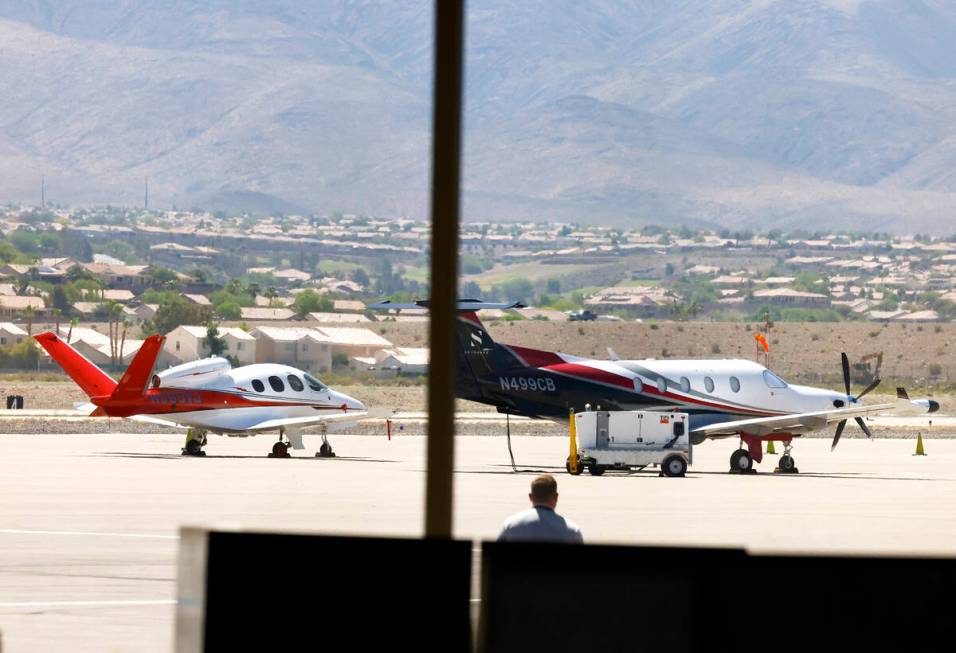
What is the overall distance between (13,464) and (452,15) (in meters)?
29.0

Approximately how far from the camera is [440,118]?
6.46 meters

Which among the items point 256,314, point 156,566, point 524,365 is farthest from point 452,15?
point 256,314

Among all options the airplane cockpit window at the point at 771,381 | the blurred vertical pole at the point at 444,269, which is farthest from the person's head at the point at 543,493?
the airplane cockpit window at the point at 771,381

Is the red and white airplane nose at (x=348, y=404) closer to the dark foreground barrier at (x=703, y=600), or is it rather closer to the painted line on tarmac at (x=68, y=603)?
the painted line on tarmac at (x=68, y=603)

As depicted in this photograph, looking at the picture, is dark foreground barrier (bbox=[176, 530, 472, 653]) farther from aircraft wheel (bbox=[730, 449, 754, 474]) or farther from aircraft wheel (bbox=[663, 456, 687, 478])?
aircraft wheel (bbox=[730, 449, 754, 474])

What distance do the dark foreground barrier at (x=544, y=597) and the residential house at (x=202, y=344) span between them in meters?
134

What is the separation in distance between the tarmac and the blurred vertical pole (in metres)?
0.65

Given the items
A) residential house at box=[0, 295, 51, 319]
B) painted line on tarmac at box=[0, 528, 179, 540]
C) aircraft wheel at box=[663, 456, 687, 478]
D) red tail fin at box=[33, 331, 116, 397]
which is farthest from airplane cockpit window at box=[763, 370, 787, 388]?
residential house at box=[0, 295, 51, 319]

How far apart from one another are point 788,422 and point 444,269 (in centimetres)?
2777

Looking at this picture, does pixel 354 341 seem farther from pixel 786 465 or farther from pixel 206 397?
pixel 786 465

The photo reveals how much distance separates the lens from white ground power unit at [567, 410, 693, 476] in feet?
101

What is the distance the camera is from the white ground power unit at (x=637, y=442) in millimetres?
30672

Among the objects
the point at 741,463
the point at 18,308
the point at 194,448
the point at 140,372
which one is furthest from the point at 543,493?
the point at 18,308

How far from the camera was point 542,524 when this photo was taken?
28.8 ft
